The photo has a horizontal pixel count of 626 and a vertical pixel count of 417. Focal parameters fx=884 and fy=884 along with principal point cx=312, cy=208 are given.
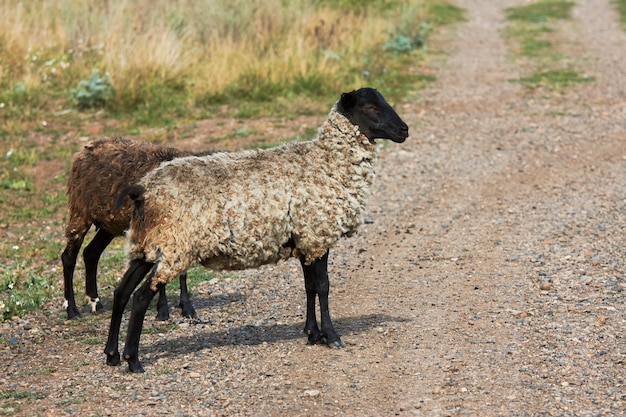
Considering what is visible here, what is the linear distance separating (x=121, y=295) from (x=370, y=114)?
2486 millimetres

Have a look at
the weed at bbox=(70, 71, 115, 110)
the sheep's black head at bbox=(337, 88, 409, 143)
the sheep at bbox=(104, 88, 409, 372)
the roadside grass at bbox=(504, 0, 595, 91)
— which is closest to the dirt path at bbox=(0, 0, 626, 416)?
the sheep at bbox=(104, 88, 409, 372)

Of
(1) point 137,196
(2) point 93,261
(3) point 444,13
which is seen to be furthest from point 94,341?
(3) point 444,13

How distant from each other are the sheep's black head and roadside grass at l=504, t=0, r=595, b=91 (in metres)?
11.6

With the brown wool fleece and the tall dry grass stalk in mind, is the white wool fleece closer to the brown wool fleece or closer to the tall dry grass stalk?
the brown wool fleece

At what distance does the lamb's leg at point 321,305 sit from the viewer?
7.14 metres

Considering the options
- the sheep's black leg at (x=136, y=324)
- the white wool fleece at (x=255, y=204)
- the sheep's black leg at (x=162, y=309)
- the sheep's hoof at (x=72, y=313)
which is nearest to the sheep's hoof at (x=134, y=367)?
the sheep's black leg at (x=136, y=324)

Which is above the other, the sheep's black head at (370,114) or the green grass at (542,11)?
the sheep's black head at (370,114)

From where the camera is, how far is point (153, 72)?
16656 mm

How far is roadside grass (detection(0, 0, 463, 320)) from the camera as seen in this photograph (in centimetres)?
1415

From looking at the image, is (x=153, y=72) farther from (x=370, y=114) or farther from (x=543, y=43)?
(x=543, y=43)

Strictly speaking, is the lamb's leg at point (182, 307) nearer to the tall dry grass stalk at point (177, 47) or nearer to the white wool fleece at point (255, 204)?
the white wool fleece at point (255, 204)

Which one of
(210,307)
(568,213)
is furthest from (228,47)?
(210,307)

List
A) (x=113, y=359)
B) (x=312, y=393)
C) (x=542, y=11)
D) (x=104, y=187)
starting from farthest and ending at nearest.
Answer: (x=542, y=11), (x=104, y=187), (x=113, y=359), (x=312, y=393)

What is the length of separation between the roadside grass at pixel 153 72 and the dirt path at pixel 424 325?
3362 millimetres
